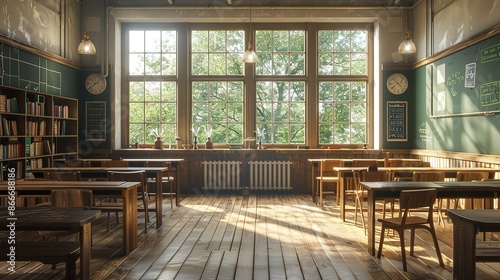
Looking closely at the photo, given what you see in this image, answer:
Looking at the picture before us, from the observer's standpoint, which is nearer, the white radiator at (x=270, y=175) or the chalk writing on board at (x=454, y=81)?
the chalk writing on board at (x=454, y=81)

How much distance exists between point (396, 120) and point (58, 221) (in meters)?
8.13

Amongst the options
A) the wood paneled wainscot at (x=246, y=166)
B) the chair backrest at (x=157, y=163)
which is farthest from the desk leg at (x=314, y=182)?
the chair backrest at (x=157, y=163)

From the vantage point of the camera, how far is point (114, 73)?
9789 millimetres

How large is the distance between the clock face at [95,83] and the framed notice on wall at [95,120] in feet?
0.88

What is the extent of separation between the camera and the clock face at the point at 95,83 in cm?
977

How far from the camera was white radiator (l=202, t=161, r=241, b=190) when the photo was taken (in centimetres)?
969

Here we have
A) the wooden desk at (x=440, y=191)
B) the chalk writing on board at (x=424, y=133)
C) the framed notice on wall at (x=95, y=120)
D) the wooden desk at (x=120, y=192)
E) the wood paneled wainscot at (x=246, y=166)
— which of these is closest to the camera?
the wooden desk at (x=440, y=191)

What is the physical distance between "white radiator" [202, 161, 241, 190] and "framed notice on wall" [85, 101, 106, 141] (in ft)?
7.92

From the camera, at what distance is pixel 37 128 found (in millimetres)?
7523

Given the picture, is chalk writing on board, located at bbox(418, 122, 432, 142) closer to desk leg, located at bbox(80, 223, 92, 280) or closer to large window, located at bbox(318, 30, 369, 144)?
large window, located at bbox(318, 30, 369, 144)

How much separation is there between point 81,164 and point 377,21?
22.6 feet

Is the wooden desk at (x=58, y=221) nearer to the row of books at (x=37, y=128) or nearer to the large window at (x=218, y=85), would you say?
the row of books at (x=37, y=128)

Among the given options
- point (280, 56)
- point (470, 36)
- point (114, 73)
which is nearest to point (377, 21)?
point (280, 56)

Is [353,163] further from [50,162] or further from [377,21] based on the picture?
[50,162]
